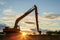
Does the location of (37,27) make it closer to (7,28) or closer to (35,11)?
(35,11)

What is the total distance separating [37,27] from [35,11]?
4872 mm

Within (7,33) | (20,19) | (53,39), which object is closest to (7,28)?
(7,33)

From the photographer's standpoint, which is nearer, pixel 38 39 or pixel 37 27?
pixel 37 27

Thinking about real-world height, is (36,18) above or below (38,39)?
above

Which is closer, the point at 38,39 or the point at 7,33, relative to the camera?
the point at 7,33

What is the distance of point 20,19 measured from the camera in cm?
5547

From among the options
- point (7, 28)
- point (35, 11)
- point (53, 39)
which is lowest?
point (53, 39)

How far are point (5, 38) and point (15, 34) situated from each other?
3626mm

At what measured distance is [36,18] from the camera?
52281mm

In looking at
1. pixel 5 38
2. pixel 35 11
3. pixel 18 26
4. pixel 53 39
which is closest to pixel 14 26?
pixel 18 26

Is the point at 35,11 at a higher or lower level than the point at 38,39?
higher

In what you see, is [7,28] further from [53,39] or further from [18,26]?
[53,39]

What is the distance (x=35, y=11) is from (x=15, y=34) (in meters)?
9.45

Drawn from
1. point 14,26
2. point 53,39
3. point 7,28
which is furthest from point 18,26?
point 53,39
